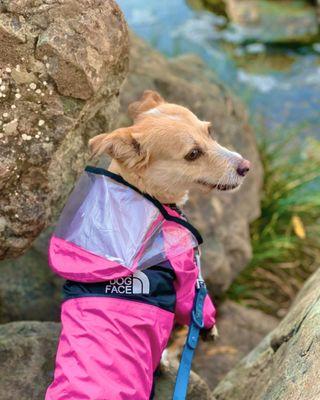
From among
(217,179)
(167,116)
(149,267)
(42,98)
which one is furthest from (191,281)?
(42,98)

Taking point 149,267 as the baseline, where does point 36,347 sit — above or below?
below

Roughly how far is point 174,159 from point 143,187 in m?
0.20

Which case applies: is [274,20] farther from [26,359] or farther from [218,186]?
[26,359]

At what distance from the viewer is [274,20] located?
381 inches

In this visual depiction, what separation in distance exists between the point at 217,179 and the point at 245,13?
7684mm

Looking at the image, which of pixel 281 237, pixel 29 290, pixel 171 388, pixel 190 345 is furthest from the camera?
pixel 281 237

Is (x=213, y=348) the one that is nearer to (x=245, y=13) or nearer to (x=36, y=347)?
(x=36, y=347)

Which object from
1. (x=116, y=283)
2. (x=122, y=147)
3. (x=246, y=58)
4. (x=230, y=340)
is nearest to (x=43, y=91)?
(x=122, y=147)

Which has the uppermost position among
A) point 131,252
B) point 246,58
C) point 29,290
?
point 131,252

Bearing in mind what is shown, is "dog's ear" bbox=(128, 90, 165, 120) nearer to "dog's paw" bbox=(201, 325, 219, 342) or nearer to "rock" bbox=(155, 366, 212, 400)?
"dog's paw" bbox=(201, 325, 219, 342)

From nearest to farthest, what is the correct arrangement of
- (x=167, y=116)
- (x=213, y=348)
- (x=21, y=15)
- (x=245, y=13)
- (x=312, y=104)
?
(x=21, y=15), (x=167, y=116), (x=213, y=348), (x=312, y=104), (x=245, y=13)

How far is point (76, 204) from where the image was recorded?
2775mm

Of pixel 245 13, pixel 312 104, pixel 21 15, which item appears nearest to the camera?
pixel 21 15

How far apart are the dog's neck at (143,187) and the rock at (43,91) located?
23 cm
